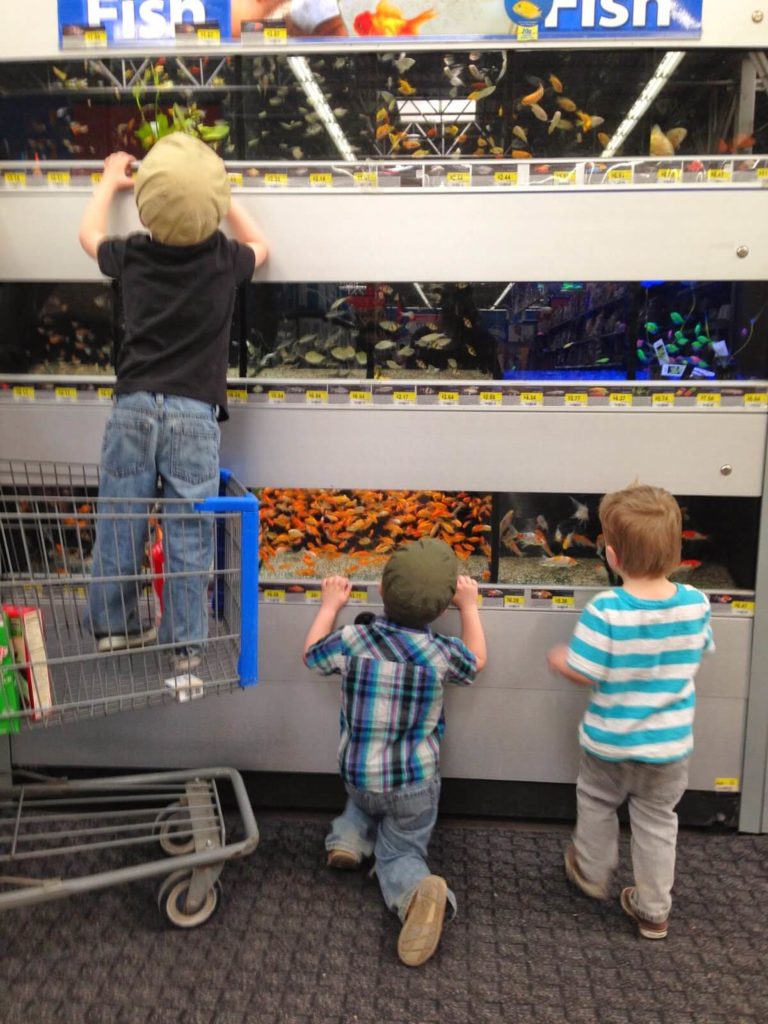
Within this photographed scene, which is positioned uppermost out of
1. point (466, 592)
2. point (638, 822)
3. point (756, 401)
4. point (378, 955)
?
point (756, 401)

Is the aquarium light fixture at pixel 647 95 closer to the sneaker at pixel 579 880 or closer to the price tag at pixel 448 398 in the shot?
the price tag at pixel 448 398

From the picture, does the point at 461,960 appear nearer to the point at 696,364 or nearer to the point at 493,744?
the point at 493,744

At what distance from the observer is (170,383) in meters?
2.29

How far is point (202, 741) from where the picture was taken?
2.85 meters

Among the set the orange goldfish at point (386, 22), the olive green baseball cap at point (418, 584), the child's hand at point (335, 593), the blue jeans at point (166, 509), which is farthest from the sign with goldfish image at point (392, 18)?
the child's hand at point (335, 593)

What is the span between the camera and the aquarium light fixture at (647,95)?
246 centimetres

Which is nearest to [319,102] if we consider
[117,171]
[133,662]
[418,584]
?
[117,171]

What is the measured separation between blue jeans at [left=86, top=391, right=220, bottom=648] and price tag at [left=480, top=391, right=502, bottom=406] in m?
0.84

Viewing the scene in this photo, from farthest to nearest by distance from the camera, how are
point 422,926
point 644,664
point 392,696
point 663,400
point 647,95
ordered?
point 663,400, point 647,95, point 392,696, point 644,664, point 422,926

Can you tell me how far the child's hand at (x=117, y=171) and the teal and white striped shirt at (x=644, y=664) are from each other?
1884 mm

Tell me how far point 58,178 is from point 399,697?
1.93 meters

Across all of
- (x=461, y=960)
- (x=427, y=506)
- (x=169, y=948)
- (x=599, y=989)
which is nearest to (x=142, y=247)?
(x=427, y=506)

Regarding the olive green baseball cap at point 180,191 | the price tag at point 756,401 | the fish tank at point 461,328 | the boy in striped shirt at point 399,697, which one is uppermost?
the olive green baseball cap at point 180,191

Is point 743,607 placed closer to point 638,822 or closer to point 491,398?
point 638,822
